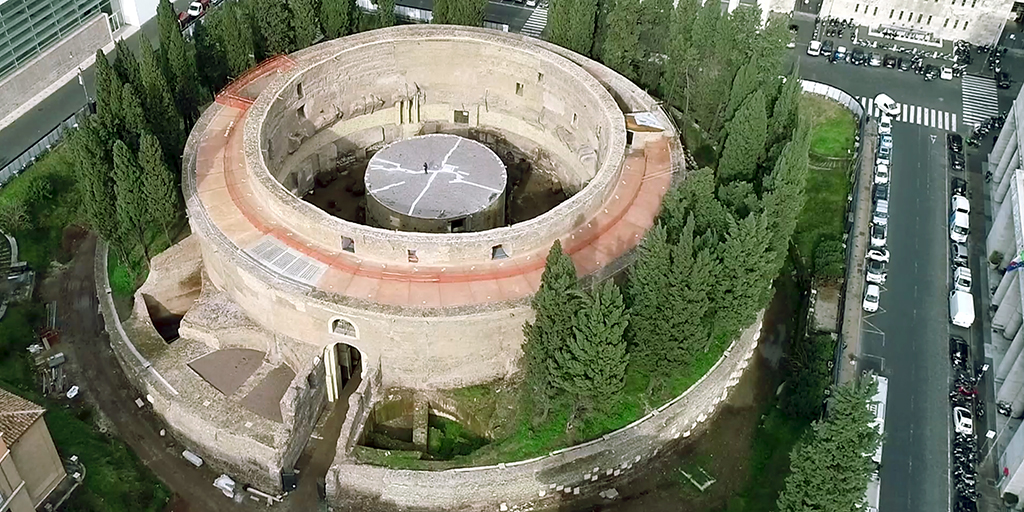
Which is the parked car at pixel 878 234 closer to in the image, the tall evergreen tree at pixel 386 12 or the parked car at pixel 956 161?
the parked car at pixel 956 161

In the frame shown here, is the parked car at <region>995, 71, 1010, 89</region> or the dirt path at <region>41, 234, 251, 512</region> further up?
the parked car at <region>995, 71, 1010, 89</region>

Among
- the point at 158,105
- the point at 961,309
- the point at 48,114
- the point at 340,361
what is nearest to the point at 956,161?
the point at 961,309

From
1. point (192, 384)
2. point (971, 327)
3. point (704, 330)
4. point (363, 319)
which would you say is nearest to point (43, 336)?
point (192, 384)

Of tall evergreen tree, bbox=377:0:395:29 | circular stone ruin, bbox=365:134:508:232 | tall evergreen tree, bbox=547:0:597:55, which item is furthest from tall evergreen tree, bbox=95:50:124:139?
tall evergreen tree, bbox=547:0:597:55

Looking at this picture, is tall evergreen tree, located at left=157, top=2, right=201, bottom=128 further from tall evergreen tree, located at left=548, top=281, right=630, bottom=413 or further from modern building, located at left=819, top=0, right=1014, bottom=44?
modern building, located at left=819, top=0, right=1014, bottom=44

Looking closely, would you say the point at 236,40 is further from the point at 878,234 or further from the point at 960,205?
the point at 960,205

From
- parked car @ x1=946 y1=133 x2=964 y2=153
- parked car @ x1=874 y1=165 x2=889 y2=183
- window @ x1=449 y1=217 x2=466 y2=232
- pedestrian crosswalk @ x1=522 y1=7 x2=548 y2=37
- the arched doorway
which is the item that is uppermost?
pedestrian crosswalk @ x1=522 y1=7 x2=548 y2=37
